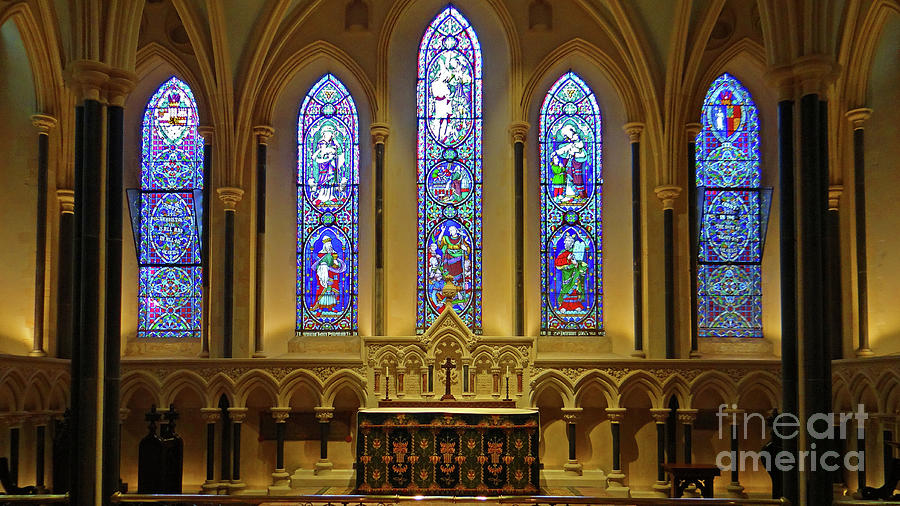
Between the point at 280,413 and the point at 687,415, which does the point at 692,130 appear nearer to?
the point at 687,415

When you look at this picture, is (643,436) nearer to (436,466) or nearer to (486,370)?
(486,370)

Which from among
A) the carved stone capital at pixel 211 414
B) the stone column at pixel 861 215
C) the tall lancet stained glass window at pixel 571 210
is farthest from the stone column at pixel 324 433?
the stone column at pixel 861 215

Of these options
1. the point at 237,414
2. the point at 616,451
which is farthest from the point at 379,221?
the point at 616,451

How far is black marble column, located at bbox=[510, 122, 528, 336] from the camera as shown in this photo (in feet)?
49.8

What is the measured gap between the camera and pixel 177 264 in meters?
15.8

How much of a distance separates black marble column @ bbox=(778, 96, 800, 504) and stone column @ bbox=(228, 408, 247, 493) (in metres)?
8.31

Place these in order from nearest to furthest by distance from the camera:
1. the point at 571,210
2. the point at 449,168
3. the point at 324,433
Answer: the point at 324,433 < the point at 571,210 < the point at 449,168

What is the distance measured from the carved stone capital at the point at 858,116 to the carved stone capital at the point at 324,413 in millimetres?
9035

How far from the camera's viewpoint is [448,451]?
12.5 metres

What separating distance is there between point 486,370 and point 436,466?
2463mm

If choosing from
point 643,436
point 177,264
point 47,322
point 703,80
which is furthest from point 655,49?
point 47,322

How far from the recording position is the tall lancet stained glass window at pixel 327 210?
15.7 metres

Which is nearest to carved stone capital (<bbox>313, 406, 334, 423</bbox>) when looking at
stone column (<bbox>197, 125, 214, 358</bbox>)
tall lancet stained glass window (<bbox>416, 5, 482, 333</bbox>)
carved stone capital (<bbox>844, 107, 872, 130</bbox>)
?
tall lancet stained glass window (<bbox>416, 5, 482, 333</bbox>)

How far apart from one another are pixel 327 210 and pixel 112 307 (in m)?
6.53
